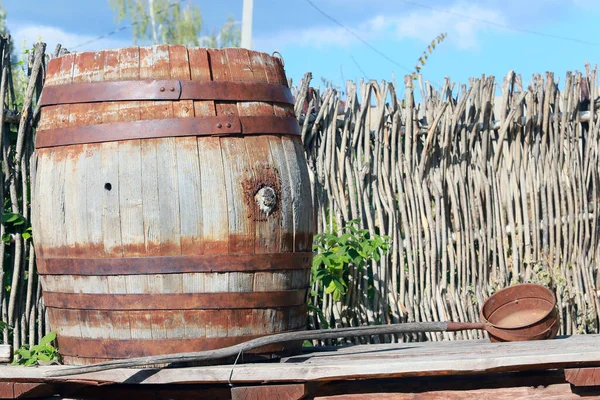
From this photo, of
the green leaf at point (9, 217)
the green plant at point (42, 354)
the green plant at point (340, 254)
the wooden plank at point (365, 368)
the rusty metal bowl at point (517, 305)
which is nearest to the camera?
Answer: the wooden plank at point (365, 368)

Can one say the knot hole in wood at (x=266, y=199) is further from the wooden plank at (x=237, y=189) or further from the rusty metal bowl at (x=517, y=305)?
the rusty metal bowl at (x=517, y=305)

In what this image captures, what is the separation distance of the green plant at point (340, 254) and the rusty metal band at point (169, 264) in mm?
1323

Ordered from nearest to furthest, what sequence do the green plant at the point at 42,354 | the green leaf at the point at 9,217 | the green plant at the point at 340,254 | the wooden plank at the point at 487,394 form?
1. the wooden plank at the point at 487,394
2. the green plant at the point at 42,354
3. the green leaf at the point at 9,217
4. the green plant at the point at 340,254

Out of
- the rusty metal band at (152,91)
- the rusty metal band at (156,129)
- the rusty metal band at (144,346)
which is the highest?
the rusty metal band at (152,91)

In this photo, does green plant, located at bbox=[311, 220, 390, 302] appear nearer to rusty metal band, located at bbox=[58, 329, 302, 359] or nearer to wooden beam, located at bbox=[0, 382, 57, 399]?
rusty metal band, located at bbox=[58, 329, 302, 359]

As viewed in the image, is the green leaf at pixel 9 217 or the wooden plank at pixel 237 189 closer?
the wooden plank at pixel 237 189

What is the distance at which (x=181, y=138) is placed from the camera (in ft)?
10.9

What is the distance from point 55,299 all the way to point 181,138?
89cm

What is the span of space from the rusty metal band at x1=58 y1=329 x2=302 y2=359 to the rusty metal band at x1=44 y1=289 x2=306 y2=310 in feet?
0.43

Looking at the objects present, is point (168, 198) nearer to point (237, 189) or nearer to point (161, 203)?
point (161, 203)

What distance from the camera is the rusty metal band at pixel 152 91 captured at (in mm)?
3344

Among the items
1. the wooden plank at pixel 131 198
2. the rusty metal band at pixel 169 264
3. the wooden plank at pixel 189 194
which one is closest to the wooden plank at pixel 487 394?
the rusty metal band at pixel 169 264

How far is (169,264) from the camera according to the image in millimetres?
3273

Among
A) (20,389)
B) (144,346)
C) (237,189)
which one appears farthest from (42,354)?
(237,189)
